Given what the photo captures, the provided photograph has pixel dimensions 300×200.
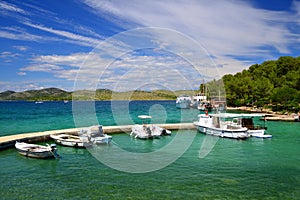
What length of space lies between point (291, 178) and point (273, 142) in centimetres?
1284

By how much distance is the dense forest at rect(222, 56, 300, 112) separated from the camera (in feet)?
196

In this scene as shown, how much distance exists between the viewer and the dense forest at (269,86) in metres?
59.8

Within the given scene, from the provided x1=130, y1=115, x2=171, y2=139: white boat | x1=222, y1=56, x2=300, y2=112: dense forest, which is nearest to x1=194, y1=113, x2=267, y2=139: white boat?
x1=130, y1=115, x2=171, y2=139: white boat

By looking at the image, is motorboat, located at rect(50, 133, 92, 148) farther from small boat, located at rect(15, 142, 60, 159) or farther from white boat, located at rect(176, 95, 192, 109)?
white boat, located at rect(176, 95, 192, 109)

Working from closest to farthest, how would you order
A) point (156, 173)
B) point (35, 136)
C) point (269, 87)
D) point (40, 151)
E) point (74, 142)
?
point (156, 173) → point (40, 151) → point (74, 142) → point (35, 136) → point (269, 87)

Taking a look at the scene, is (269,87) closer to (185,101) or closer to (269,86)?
(269,86)

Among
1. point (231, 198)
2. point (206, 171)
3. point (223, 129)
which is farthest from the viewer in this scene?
point (223, 129)

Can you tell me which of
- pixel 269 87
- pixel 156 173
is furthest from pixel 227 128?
pixel 269 87

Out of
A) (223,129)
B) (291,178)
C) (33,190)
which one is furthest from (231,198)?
(223,129)

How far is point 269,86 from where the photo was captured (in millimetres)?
72625

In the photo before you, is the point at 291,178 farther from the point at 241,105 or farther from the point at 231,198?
the point at 241,105

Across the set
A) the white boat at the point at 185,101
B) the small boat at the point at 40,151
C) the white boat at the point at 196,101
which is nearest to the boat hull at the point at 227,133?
the small boat at the point at 40,151

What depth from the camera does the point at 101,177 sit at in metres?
15.0

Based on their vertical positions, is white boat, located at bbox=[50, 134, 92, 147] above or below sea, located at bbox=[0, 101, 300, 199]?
above
